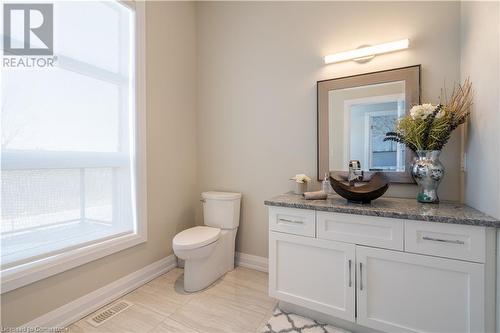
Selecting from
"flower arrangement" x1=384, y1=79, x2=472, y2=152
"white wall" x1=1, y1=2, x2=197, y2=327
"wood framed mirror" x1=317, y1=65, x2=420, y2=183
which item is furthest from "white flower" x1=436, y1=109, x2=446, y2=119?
"white wall" x1=1, y1=2, x2=197, y2=327

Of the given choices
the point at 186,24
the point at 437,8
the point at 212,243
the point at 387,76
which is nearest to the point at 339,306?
the point at 212,243

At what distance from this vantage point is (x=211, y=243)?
204 cm

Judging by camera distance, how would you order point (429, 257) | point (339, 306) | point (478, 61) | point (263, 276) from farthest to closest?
1. point (263, 276)
2. point (339, 306)
3. point (478, 61)
4. point (429, 257)

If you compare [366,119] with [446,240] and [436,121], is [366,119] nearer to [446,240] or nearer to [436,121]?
[436,121]

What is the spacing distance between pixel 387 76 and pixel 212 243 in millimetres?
1953

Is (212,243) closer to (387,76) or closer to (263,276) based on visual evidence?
(263,276)

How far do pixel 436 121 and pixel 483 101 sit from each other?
0.23 m

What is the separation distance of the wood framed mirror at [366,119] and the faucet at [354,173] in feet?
0.45

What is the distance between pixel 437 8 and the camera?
5.47ft

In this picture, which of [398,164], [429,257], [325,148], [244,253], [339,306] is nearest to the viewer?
[429,257]

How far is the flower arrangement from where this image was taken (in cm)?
149

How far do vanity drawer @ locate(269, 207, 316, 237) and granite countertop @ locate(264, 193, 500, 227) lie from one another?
45 mm

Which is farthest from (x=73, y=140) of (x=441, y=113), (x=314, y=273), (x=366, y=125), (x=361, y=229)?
(x=441, y=113)

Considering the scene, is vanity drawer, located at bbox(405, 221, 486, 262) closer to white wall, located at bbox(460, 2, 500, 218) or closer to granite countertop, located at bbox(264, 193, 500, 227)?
granite countertop, located at bbox(264, 193, 500, 227)
